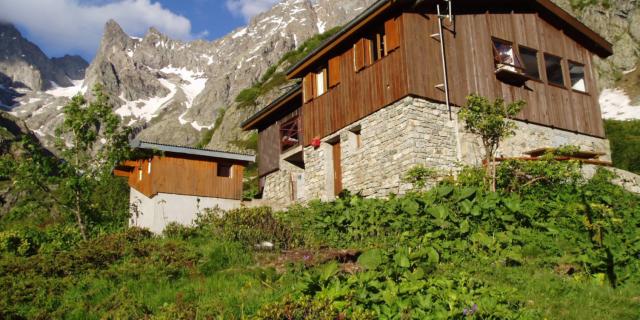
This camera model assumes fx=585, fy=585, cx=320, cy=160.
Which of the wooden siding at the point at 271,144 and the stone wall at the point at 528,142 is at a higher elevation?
the wooden siding at the point at 271,144

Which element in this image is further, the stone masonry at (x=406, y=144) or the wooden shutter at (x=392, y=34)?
the wooden shutter at (x=392, y=34)

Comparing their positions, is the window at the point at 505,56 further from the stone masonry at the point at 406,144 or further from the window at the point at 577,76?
the window at the point at 577,76

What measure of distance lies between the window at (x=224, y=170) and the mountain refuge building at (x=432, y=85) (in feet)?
25.4

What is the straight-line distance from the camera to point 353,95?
19641mm

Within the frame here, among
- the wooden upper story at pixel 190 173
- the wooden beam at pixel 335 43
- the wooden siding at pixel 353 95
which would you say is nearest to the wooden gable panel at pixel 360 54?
the wooden siding at pixel 353 95

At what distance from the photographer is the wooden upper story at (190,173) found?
2684 cm

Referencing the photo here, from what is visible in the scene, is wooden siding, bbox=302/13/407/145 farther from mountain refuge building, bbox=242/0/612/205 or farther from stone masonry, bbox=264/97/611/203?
stone masonry, bbox=264/97/611/203

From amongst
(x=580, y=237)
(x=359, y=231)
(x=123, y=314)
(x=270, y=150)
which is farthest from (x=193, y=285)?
(x=270, y=150)

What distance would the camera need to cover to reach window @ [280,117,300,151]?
84.6 feet

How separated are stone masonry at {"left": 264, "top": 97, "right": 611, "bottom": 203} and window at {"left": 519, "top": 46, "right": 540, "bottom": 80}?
226 centimetres

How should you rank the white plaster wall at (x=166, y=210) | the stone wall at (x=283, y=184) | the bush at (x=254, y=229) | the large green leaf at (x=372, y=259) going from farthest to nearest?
1. the white plaster wall at (x=166, y=210)
2. the stone wall at (x=283, y=184)
3. the bush at (x=254, y=229)
4. the large green leaf at (x=372, y=259)

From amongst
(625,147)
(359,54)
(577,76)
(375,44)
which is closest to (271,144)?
(359,54)

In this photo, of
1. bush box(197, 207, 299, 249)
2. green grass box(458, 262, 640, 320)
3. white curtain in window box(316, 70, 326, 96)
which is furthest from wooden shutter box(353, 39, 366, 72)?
green grass box(458, 262, 640, 320)

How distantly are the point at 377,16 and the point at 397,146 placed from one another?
4.32 meters
